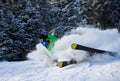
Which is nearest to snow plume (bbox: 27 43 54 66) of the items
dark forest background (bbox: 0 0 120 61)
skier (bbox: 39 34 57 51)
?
skier (bbox: 39 34 57 51)

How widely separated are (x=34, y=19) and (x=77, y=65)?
51.6ft

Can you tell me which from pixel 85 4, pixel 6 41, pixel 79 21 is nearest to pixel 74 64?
pixel 6 41

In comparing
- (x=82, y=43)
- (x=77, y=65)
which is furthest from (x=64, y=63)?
(x=82, y=43)

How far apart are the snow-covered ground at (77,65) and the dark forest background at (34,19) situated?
33.4 ft

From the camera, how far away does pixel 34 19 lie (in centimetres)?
2338

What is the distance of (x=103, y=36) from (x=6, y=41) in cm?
1194

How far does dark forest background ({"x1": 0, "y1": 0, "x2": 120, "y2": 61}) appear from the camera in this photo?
2072 cm

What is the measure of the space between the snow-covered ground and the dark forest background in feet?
33.4

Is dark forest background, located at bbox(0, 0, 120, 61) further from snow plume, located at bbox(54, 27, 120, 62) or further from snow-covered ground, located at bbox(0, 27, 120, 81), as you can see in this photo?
snow plume, located at bbox(54, 27, 120, 62)

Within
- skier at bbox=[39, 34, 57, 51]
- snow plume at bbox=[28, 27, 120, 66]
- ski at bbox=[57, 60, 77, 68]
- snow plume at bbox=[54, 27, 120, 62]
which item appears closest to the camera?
ski at bbox=[57, 60, 77, 68]

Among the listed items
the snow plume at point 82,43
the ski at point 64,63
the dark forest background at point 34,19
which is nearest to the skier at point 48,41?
the snow plume at point 82,43

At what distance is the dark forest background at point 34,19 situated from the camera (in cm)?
2072

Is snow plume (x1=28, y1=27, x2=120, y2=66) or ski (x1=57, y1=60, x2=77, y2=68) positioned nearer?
ski (x1=57, y1=60, x2=77, y2=68)

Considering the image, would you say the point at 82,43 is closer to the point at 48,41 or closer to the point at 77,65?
the point at 48,41
